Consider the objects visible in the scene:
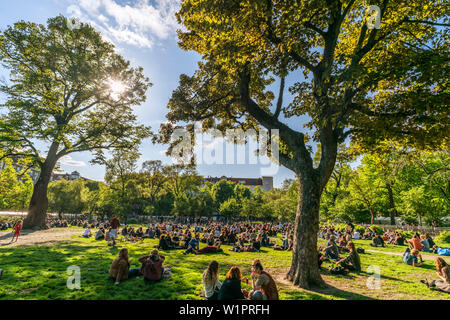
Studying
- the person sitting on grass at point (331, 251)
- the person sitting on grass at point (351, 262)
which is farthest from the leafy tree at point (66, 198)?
the person sitting on grass at point (351, 262)

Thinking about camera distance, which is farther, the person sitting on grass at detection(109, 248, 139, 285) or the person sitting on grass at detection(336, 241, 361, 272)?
the person sitting on grass at detection(336, 241, 361, 272)

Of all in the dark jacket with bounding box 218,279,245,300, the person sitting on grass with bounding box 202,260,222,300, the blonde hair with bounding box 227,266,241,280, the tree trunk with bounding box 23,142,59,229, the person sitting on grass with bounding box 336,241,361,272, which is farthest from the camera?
the tree trunk with bounding box 23,142,59,229

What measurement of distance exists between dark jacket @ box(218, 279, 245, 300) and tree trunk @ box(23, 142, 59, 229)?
25.4 m

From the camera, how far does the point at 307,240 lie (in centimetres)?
773

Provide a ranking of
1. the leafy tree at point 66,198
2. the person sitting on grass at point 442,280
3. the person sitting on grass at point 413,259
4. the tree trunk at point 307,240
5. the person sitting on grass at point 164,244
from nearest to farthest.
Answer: the person sitting on grass at point 442,280
the tree trunk at point 307,240
the person sitting on grass at point 413,259
the person sitting on grass at point 164,244
the leafy tree at point 66,198

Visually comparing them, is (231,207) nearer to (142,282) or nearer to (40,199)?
(40,199)

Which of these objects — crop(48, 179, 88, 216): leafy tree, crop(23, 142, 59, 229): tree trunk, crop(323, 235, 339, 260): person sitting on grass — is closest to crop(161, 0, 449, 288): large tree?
crop(323, 235, 339, 260): person sitting on grass

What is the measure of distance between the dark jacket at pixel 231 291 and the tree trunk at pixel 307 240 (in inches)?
145

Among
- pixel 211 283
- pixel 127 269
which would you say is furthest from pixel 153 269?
pixel 211 283

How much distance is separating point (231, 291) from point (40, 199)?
83.9 ft

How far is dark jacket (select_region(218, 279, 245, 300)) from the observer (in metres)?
4.82

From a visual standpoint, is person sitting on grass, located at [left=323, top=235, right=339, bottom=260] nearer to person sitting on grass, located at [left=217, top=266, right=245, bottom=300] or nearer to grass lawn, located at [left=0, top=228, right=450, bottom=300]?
grass lawn, located at [left=0, top=228, right=450, bottom=300]

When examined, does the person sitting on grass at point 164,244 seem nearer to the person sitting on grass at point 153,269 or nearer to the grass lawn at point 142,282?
the grass lawn at point 142,282

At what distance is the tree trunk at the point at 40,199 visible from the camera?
21641mm
